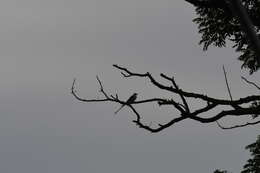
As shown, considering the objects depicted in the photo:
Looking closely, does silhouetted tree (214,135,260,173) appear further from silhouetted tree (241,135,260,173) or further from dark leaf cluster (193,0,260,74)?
dark leaf cluster (193,0,260,74)

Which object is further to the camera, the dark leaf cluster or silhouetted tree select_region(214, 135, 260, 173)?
silhouetted tree select_region(214, 135, 260, 173)

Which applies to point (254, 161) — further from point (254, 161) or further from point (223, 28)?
point (223, 28)

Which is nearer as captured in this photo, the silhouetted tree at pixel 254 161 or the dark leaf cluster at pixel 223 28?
the dark leaf cluster at pixel 223 28

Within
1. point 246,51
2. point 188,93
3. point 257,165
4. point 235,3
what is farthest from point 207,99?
point 257,165

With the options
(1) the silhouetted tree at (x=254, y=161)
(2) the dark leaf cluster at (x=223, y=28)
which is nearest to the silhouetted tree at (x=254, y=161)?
(1) the silhouetted tree at (x=254, y=161)

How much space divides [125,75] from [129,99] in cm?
34

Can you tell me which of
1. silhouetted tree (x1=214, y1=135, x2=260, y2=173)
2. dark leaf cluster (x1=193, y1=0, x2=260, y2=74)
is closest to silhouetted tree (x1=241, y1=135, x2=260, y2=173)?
silhouetted tree (x1=214, y1=135, x2=260, y2=173)

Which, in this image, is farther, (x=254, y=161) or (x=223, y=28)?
(x=254, y=161)

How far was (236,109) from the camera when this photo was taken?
193 inches

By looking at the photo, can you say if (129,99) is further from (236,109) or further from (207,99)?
(236,109)

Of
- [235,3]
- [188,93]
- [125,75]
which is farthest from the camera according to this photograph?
[188,93]

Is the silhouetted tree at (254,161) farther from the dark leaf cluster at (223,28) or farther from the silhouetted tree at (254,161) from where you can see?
the dark leaf cluster at (223,28)

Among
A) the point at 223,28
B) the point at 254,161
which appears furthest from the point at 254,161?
the point at 223,28

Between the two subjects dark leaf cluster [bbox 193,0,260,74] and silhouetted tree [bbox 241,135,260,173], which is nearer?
dark leaf cluster [bbox 193,0,260,74]
